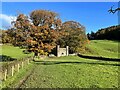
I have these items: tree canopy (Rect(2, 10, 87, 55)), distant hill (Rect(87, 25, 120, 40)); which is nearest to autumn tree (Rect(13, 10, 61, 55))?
tree canopy (Rect(2, 10, 87, 55))

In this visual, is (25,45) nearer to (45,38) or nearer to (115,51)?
(45,38)

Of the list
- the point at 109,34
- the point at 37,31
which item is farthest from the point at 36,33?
the point at 109,34

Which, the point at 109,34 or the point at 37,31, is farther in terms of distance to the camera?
the point at 109,34

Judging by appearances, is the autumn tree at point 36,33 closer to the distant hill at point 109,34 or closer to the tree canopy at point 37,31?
the tree canopy at point 37,31

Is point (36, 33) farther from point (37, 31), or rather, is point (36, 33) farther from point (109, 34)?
point (109, 34)

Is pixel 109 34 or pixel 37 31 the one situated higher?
pixel 109 34

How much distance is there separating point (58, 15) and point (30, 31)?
774 cm

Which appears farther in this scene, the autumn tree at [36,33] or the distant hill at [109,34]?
the distant hill at [109,34]

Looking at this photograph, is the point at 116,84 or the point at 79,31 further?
the point at 79,31

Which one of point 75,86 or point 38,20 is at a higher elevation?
point 38,20

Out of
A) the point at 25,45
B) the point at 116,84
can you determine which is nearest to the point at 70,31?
the point at 25,45

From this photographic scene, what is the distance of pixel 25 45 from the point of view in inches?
2085

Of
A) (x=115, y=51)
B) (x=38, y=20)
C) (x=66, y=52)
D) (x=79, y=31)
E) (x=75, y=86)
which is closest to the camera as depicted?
(x=75, y=86)

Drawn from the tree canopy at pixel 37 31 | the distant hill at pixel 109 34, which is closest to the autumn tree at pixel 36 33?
the tree canopy at pixel 37 31
